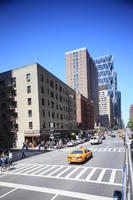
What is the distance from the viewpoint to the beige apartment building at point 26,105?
40.7 meters

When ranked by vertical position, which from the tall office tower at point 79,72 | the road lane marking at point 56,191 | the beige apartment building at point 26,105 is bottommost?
the road lane marking at point 56,191

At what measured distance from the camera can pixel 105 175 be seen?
12.4 m

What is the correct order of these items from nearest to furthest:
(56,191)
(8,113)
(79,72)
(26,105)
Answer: (56,191) < (26,105) < (8,113) < (79,72)

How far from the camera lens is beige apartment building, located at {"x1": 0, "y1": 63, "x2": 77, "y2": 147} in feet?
133

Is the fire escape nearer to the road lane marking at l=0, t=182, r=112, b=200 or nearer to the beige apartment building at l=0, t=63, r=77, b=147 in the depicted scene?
the beige apartment building at l=0, t=63, r=77, b=147

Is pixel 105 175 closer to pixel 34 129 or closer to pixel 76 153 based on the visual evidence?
pixel 76 153

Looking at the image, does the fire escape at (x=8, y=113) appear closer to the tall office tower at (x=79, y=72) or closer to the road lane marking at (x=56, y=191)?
the road lane marking at (x=56, y=191)

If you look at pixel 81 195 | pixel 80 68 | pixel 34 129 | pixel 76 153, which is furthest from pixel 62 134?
pixel 80 68

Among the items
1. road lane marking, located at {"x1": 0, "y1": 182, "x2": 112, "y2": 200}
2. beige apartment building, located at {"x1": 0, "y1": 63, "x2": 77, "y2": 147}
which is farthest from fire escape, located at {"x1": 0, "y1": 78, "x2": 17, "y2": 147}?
road lane marking, located at {"x1": 0, "y1": 182, "x2": 112, "y2": 200}

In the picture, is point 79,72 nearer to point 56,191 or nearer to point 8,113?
point 8,113

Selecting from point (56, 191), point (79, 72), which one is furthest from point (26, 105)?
point (79, 72)

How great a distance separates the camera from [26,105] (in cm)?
4178

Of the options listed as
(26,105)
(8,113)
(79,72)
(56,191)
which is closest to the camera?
(56,191)

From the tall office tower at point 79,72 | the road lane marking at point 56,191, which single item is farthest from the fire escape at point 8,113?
the tall office tower at point 79,72
